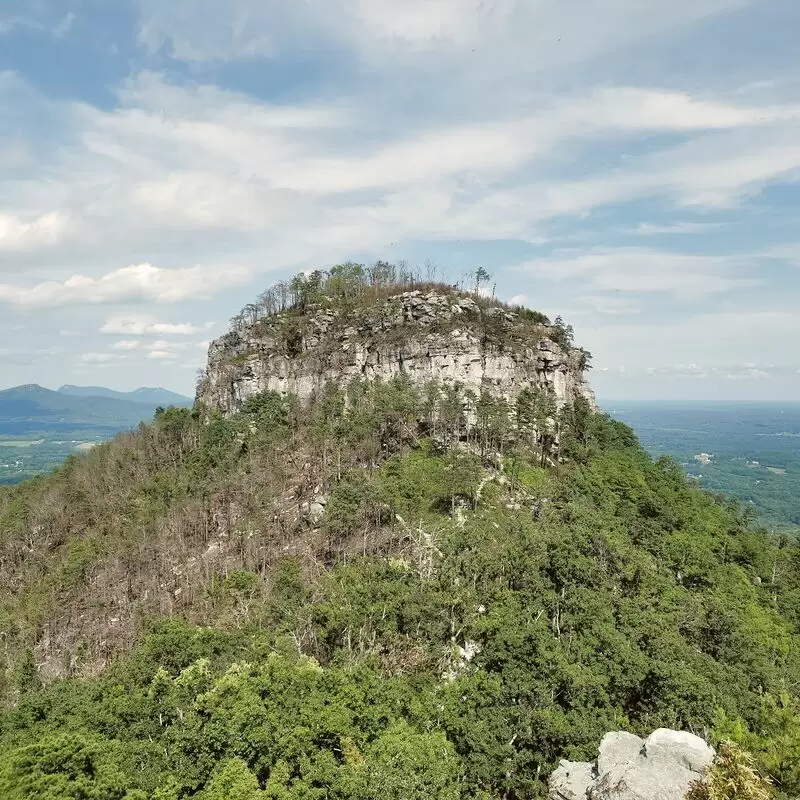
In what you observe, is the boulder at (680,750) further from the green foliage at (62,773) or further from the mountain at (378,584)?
the green foliage at (62,773)

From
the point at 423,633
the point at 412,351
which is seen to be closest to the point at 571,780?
the point at 423,633

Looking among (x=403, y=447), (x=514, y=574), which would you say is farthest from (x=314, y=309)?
(x=514, y=574)

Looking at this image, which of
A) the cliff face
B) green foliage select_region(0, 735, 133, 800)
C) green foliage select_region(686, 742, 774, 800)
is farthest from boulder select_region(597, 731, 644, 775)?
the cliff face

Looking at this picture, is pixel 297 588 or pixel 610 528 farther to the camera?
pixel 610 528

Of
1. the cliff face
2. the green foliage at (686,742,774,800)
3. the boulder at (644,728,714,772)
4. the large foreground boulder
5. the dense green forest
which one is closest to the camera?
the green foliage at (686,742,774,800)

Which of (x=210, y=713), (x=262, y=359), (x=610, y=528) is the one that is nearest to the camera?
(x=210, y=713)

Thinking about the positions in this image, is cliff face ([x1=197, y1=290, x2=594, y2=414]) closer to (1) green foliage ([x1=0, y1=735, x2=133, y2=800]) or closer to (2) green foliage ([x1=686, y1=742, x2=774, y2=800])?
(2) green foliage ([x1=686, y1=742, x2=774, y2=800])

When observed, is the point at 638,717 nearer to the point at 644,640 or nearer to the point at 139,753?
the point at 644,640
